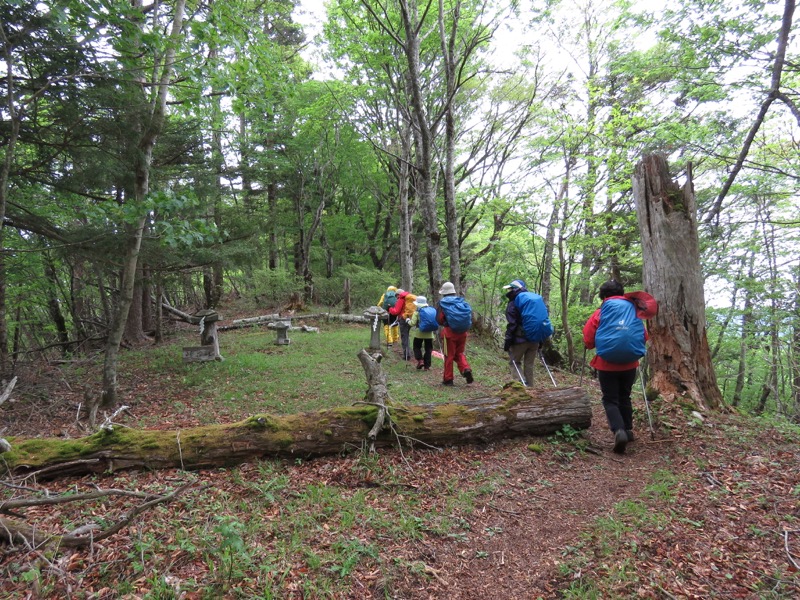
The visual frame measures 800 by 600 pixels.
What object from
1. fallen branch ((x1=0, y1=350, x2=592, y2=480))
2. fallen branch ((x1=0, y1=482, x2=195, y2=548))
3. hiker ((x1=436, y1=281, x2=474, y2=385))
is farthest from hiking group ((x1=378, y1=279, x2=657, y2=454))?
fallen branch ((x1=0, y1=482, x2=195, y2=548))

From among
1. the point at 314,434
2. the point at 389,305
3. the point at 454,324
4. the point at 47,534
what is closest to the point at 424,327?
the point at 454,324

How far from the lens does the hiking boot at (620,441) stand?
4.48 metres

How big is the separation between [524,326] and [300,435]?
4149 millimetres

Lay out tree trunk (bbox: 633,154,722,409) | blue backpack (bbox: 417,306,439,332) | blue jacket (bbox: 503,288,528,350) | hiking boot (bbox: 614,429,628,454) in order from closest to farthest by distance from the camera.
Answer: hiking boot (bbox: 614,429,628,454)
tree trunk (bbox: 633,154,722,409)
blue jacket (bbox: 503,288,528,350)
blue backpack (bbox: 417,306,439,332)

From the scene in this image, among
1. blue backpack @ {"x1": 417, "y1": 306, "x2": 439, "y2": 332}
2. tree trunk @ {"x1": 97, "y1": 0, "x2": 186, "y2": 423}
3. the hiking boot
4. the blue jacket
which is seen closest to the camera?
the hiking boot

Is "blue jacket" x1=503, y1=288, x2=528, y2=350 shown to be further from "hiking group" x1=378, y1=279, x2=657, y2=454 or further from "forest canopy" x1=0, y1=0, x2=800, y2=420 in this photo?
"forest canopy" x1=0, y1=0, x2=800, y2=420

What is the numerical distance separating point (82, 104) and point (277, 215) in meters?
11.2

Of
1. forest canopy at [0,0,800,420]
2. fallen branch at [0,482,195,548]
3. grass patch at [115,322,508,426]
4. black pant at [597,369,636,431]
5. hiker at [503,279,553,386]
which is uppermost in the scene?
forest canopy at [0,0,800,420]

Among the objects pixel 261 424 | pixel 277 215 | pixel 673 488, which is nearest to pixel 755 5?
pixel 673 488

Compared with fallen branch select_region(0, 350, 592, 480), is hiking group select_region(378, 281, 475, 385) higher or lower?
higher

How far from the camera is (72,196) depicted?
24.6ft

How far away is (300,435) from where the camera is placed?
14.1ft

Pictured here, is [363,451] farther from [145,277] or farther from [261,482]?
[145,277]

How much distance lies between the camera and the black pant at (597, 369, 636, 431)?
456cm
